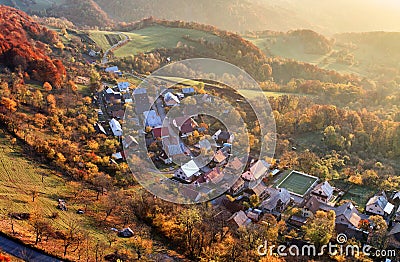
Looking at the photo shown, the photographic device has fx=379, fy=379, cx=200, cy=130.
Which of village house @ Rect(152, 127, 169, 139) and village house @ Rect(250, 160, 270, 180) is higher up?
village house @ Rect(152, 127, 169, 139)

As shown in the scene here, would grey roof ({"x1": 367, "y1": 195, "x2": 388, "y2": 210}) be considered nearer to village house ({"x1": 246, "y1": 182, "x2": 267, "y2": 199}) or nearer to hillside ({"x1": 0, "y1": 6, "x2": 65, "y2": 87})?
village house ({"x1": 246, "y1": 182, "x2": 267, "y2": 199})

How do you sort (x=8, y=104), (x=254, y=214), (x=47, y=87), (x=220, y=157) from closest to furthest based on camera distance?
(x=254, y=214) → (x=8, y=104) → (x=220, y=157) → (x=47, y=87)

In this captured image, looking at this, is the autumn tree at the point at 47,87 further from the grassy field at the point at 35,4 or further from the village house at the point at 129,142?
the grassy field at the point at 35,4

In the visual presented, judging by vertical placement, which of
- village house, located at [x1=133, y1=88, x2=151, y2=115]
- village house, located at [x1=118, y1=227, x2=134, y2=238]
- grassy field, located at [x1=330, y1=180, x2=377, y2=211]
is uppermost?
village house, located at [x1=133, y1=88, x2=151, y2=115]

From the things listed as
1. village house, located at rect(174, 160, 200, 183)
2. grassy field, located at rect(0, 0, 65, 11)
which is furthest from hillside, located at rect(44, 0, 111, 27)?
village house, located at rect(174, 160, 200, 183)

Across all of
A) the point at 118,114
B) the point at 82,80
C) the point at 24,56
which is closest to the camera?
the point at 118,114

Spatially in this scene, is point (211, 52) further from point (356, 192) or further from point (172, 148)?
point (356, 192)

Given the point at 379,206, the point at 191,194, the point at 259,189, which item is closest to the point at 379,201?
the point at 379,206
